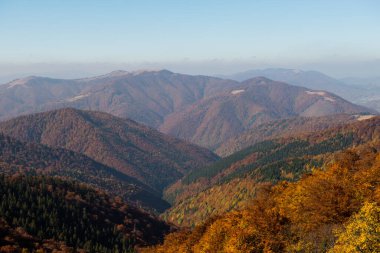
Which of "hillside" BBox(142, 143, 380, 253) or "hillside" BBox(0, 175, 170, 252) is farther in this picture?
"hillside" BBox(0, 175, 170, 252)

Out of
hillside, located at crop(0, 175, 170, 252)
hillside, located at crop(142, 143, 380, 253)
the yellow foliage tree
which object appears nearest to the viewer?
the yellow foliage tree

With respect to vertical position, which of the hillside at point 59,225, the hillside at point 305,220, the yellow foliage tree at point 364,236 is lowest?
the hillside at point 59,225

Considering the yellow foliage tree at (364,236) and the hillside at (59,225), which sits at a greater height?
the yellow foliage tree at (364,236)

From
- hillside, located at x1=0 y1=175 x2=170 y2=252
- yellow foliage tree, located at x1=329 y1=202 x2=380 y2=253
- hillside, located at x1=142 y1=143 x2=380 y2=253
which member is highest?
yellow foliage tree, located at x1=329 y1=202 x2=380 y2=253

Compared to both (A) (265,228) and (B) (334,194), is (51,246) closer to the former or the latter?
(A) (265,228)

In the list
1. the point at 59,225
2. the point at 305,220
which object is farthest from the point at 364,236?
the point at 59,225

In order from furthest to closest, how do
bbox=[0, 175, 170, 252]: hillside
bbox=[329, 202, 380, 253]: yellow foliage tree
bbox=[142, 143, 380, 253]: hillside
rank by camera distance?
1. bbox=[0, 175, 170, 252]: hillside
2. bbox=[142, 143, 380, 253]: hillside
3. bbox=[329, 202, 380, 253]: yellow foliage tree

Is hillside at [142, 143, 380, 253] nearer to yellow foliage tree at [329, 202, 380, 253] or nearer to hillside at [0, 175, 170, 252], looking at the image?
yellow foliage tree at [329, 202, 380, 253]

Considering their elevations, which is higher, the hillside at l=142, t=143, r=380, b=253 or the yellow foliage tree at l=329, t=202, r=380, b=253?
the yellow foliage tree at l=329, t=202, r=380, b=253

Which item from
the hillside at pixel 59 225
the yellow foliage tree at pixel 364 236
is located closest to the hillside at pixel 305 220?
the yellow foliage tree at pixel 364 236

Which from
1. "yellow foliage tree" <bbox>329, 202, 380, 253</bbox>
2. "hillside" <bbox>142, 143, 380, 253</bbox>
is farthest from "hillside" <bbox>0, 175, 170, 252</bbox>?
"yellow foliage tree" <bbox>329, 202, 380, 253</bbox>

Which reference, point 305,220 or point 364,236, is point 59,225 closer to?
point 305,220

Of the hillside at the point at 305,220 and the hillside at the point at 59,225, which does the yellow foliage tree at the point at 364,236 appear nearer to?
the hillside at the point at 305,220
